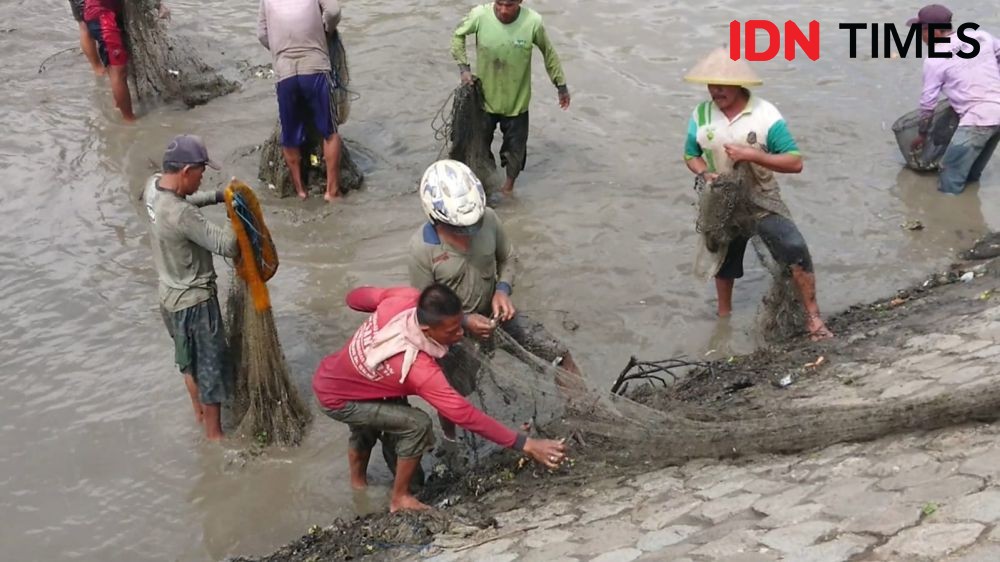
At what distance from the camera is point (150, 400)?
6195mm

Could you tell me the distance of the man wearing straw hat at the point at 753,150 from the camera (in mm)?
5652

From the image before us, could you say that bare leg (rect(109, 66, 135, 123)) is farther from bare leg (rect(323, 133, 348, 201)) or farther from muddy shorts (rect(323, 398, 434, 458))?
muddy shorts (rect(323, 398, 434, 458))

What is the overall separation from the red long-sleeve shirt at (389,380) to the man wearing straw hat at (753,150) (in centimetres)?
218

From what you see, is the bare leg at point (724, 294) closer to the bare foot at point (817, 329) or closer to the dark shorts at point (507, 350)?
the bare foot at point (817, 329)

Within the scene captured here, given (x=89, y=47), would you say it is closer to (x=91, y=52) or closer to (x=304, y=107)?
(x=91, y=52)

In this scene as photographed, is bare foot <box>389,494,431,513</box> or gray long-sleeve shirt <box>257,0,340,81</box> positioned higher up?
gray long-sleeve shirt <box>257,0,340,81</box>

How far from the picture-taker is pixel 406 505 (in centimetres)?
491

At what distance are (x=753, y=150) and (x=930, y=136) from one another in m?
3.75

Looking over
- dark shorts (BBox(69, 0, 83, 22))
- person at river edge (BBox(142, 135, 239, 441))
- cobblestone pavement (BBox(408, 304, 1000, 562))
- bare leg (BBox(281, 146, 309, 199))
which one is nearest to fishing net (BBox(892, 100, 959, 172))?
cobblestone pavement (BBox(408, 304, 1000, 562))

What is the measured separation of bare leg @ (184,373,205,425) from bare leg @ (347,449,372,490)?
1034mm

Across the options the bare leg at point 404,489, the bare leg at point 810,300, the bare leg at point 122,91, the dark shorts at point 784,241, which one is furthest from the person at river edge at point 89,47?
the bare leg at point 810,300

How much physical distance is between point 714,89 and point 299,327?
327cm

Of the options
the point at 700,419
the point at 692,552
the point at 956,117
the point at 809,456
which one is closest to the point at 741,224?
the point at 700,419

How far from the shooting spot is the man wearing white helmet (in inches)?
185
